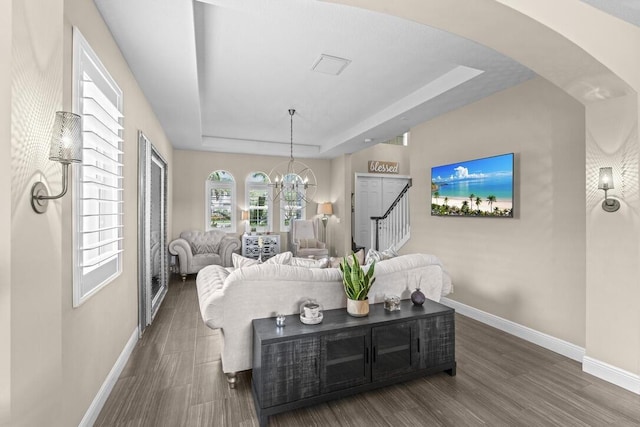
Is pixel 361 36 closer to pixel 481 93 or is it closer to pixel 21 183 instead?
pixel 481 93

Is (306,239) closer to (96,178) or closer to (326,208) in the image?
(326,208)

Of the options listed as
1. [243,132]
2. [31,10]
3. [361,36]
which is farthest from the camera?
[243,132]

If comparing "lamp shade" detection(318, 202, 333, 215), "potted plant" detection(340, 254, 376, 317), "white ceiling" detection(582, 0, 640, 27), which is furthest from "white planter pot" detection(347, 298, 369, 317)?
"lamp shade" detection(318, 202, 333, 215)

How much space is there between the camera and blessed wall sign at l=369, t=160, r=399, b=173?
777cm

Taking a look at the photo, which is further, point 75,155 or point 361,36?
point 361,36

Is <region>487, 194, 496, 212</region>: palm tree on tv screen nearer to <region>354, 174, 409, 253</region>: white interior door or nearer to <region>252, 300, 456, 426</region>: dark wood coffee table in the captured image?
<region>252, 300, 456, 426</region>: dark wood coffee table

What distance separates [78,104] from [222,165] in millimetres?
5429

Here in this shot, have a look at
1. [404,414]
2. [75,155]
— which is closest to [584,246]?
[404,414]

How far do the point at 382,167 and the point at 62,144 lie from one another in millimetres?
7265

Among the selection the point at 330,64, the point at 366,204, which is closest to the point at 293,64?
the point at 330,64

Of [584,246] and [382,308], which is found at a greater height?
[584,246]

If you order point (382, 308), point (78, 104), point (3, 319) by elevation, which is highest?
point (78, 104)

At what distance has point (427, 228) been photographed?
460 centimetres

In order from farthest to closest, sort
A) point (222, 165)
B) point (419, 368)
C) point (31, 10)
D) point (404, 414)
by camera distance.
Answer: point (222, 165)
point (419, 368)
point (404, 414)
point (31, 10)
